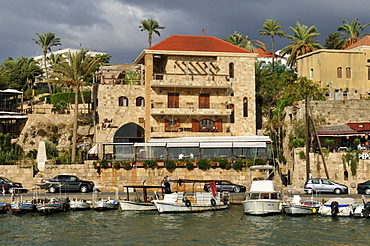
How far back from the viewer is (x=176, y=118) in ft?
183

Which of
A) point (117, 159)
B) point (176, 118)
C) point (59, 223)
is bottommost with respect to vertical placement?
point (59, 223)

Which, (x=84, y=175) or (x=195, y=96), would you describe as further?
(x=195, y=96)

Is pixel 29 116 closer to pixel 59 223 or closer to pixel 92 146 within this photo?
pixel 92 146

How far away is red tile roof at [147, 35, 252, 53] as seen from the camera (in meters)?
57.3

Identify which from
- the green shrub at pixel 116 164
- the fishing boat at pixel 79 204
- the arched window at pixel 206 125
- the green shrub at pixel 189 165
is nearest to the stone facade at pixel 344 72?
the arched window at pixel 206 125

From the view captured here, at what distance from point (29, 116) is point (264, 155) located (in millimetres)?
27436

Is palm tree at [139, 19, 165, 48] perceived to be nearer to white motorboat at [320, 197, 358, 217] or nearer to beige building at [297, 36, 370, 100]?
beige building at [297, 36, 370, 100]

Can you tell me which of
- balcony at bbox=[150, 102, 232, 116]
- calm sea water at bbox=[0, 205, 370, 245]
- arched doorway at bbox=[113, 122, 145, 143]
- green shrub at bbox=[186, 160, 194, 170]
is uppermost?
balcony at bbox=[150, 102, 232, 116]

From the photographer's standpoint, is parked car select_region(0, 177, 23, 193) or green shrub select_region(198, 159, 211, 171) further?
green shrub select_region(198, 159, 211, 171)

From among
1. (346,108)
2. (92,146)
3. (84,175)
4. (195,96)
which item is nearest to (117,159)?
(84,175)

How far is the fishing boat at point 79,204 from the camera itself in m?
38.8

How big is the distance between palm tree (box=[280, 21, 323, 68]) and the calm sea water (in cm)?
3824

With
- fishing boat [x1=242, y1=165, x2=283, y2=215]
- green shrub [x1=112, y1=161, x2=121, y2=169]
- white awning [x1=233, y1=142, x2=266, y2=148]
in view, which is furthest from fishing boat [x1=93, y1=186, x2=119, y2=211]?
white awning [x1=233, y1=142, x2=266, y2=148]

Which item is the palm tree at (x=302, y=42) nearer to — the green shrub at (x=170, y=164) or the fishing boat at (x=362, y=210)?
the green shrub at (x=170, y=164)
